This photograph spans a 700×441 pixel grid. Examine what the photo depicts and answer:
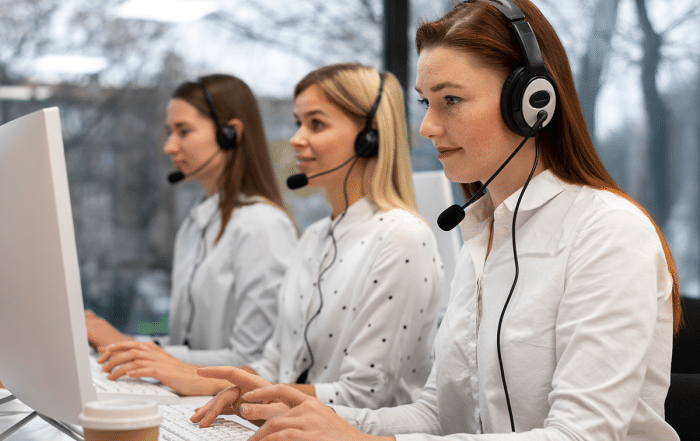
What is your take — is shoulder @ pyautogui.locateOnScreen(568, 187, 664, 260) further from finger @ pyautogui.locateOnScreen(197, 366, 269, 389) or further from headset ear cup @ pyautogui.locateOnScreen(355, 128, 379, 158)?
headset ear cup @ pyautogui.locateOnScreen(355, 128, 379, 158)

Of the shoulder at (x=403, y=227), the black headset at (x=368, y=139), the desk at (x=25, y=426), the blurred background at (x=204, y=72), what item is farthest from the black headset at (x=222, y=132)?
the desk at (x=25, y=426)

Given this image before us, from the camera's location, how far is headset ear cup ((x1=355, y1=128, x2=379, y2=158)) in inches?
62.0

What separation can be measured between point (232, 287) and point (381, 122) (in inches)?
28.4

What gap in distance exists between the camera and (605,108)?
8.41 feet

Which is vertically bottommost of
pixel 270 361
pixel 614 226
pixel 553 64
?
pixel 270 361

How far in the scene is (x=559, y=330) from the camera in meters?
0.87

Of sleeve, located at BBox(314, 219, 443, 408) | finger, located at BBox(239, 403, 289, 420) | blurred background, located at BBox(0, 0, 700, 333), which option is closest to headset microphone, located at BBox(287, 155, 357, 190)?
sleeve, located at BBox(314, 219, 443, 408)

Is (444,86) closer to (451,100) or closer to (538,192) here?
(451,100)

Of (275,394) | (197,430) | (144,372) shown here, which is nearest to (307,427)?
(275,394)

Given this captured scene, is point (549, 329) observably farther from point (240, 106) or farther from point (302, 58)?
point (302, 58)

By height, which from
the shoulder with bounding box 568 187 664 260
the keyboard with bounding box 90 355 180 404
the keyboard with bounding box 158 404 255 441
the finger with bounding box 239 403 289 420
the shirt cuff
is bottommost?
the shirt cuff

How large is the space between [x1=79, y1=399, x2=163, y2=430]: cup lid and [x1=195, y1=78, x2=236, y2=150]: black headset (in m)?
1.56

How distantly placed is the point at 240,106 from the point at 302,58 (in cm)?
92

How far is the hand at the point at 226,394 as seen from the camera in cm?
94
